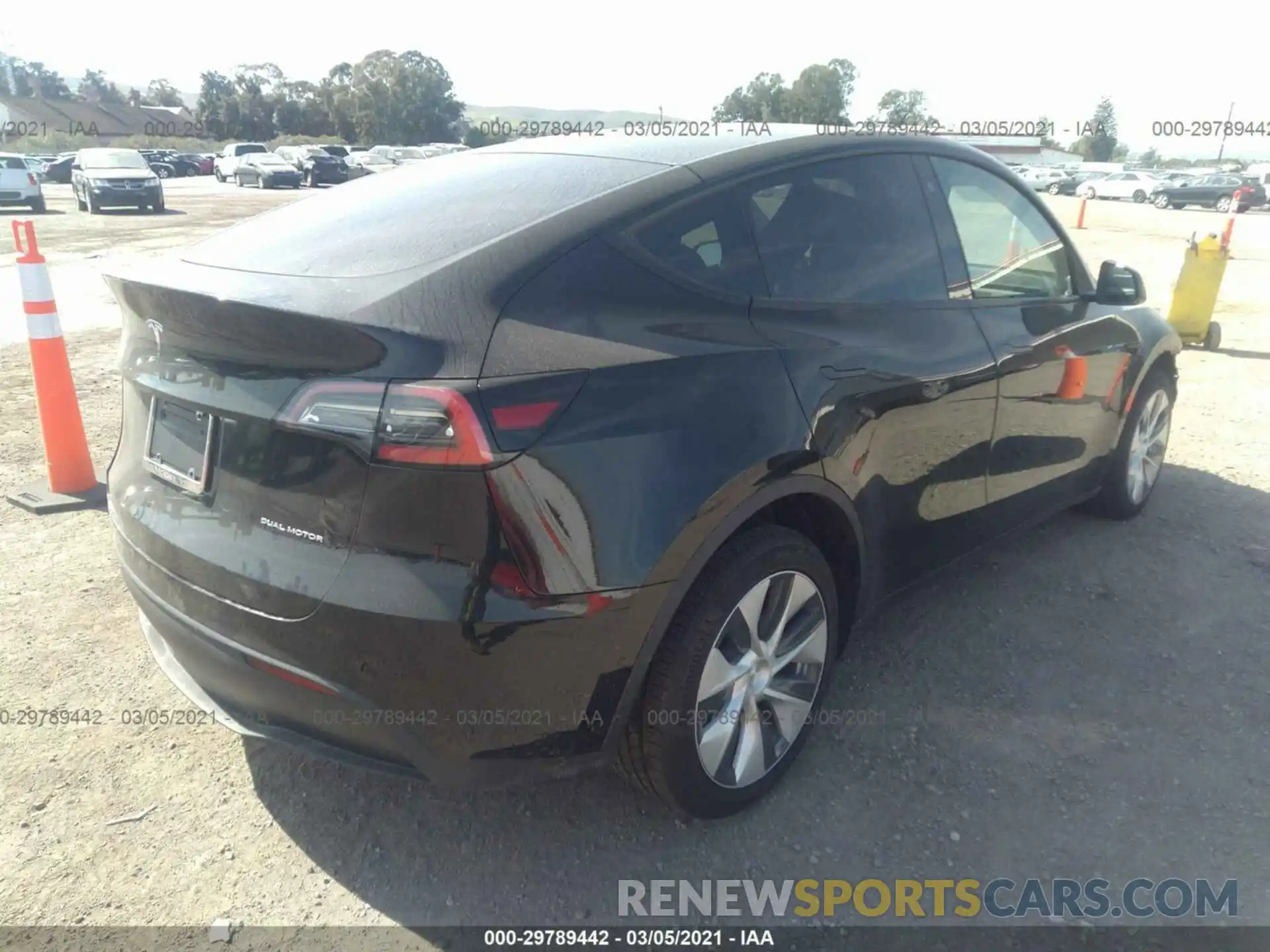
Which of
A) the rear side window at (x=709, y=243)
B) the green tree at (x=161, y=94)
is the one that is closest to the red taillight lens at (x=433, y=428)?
the rear side window at (x=709, y=243)

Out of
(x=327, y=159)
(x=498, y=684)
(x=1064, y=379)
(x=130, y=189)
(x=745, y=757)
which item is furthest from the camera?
(x=327, y=159)

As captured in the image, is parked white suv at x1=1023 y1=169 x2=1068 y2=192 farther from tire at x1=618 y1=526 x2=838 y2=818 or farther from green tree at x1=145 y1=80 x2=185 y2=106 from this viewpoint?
green tree at x1=145 y1=80 x2=185 y2=106

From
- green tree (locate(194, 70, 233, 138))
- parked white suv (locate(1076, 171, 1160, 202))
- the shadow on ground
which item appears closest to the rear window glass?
the shadow on ground

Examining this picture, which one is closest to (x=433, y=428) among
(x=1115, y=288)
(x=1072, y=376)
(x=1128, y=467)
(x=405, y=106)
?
(x=1072, y=376)

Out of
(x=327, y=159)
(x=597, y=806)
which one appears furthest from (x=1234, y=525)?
(x=327, y=159)

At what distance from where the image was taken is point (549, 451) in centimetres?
199

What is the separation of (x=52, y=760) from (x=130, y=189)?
25.6m

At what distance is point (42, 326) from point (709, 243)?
12.1 feet

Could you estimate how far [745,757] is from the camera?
2.61 m

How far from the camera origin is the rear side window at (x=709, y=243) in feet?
7.84

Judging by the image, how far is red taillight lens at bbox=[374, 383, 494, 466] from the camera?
1926 millimetres

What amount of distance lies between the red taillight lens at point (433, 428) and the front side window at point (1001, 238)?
2.14 meters

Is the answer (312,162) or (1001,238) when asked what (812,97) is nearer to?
(312,162)

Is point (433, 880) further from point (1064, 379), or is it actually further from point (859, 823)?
point (1064, 379)
